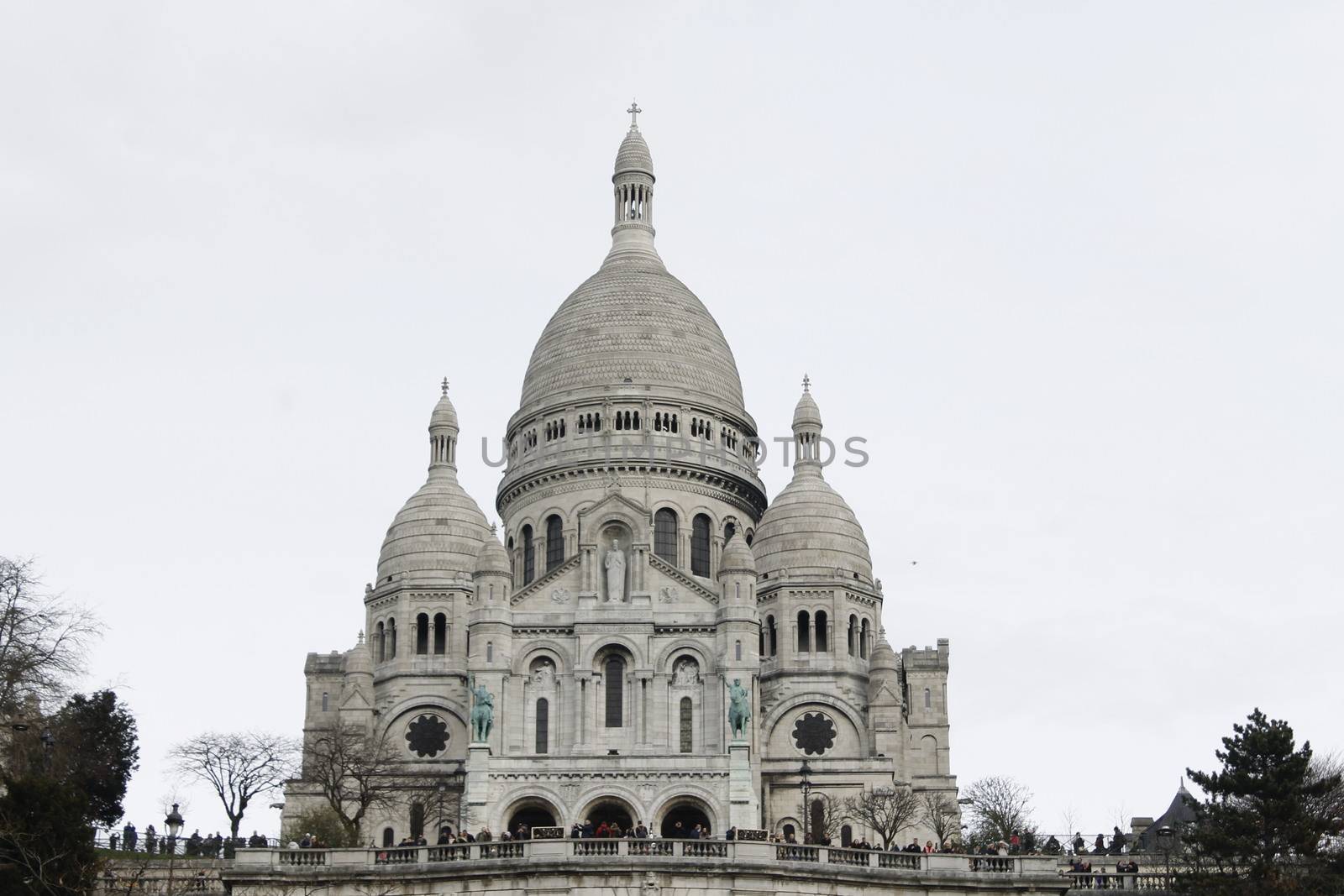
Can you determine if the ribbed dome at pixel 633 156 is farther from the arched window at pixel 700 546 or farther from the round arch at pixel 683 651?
the round arch at pixel 683 651

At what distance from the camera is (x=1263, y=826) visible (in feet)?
181

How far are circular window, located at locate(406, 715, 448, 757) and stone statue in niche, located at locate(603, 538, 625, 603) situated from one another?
1014cm

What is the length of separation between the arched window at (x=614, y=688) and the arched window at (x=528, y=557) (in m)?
12.2

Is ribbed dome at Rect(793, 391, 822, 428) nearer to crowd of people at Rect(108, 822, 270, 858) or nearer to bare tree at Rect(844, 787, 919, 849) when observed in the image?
bare tree at Rect(844, 787, 919, 849)

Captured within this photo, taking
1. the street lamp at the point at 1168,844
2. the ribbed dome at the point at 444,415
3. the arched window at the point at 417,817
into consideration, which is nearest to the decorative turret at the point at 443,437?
the ribbed dome at the point at 444,415

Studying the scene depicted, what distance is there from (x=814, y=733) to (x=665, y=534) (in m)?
11.3

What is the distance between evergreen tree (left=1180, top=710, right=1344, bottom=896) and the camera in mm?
52969

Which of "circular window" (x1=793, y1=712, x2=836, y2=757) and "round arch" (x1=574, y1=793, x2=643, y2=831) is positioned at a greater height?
"circular window" (x1=793, y1=712, x2=836, y2=757)

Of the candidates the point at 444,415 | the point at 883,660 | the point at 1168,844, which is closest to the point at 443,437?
the point at 444,415

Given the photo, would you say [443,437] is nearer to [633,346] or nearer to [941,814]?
[633,346]

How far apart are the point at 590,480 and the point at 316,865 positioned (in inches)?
2086

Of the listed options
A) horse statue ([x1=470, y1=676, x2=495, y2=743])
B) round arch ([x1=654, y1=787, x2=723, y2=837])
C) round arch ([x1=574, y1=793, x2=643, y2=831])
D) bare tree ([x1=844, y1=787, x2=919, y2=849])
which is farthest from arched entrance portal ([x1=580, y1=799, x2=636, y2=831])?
bare tree ([x1=844, y1=787, x2=919, y2=849])

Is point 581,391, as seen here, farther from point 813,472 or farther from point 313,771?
point 313,771

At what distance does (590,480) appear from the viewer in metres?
104
